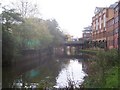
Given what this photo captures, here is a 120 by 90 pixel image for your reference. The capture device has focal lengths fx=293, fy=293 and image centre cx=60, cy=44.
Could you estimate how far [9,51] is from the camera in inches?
1326

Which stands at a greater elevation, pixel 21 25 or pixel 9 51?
pixel 21 25

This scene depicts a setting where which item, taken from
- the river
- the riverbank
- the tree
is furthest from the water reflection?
the tree

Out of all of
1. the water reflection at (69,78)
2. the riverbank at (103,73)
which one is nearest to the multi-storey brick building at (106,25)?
the water reflection at (69,78)

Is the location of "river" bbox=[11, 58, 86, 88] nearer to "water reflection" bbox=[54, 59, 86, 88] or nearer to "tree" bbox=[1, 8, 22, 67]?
"water reflection" bbox=[54, 59, 86, 88]

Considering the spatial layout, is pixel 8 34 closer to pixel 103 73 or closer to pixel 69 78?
pixel 103 73

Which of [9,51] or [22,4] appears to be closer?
[9,51]

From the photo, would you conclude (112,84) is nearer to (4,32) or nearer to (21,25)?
(4,32)

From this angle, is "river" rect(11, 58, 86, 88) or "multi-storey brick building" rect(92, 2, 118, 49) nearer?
"river" rect(11, 58, 86, 88)

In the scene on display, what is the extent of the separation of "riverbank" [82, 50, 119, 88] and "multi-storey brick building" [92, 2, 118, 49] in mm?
45685

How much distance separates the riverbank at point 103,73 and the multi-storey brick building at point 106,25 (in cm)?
4568

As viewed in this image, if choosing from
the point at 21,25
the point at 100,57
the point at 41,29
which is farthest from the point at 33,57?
the point at 100,57

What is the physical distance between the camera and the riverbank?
12.0 metres

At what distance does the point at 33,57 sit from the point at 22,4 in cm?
1100

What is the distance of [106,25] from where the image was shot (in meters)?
78.2
